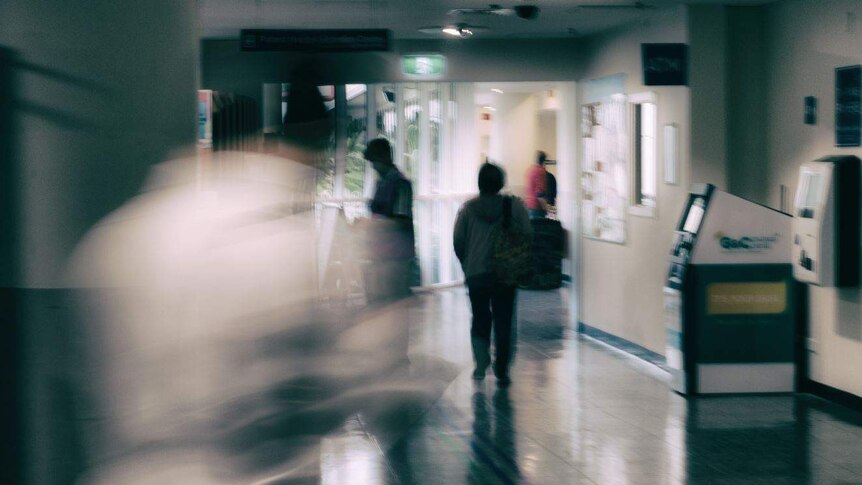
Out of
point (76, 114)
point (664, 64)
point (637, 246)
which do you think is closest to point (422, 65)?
point (637, 246)

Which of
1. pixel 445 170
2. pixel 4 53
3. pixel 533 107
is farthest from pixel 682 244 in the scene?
pixel 533 107

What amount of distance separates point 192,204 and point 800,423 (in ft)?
16.9

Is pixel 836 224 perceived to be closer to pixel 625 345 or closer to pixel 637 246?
pixel 637 246

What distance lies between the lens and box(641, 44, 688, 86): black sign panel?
952 cm

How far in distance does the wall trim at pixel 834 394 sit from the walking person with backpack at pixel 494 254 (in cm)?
227

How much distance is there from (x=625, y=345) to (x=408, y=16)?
12.3 ft

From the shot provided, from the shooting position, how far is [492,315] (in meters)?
9.19

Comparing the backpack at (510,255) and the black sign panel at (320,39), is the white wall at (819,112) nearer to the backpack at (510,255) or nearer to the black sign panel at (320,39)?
the backpack at (510,255)

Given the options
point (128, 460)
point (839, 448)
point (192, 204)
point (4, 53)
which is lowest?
point (839, 448)

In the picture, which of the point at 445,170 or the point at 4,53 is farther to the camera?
the point at 445,170

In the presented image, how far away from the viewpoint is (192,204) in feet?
13.0

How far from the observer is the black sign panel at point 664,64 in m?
9.52

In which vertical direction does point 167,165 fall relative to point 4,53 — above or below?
below

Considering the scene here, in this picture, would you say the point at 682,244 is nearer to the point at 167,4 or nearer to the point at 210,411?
the point at 210,411
